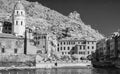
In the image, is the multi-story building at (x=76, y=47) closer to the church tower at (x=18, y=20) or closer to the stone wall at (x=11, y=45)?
the church tower at (x=18, y=20)

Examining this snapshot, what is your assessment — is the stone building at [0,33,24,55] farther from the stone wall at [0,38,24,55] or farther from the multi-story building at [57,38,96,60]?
the multi-story building at [57,38,96,60]

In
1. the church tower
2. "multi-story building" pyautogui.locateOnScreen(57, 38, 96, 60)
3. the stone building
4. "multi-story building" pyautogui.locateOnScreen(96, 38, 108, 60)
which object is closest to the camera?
the stone building

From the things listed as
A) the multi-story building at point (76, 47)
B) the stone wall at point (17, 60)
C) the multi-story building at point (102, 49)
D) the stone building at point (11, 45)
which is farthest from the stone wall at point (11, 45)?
the multi-story building at point (102, 49)

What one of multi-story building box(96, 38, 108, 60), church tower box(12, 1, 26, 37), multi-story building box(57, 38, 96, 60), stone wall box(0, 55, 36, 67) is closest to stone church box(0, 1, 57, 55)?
church tower box(12, 1, 26, 37)

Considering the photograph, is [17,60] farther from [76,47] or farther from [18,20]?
[76,47]

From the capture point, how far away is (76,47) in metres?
147

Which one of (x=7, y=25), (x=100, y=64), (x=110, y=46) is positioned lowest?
(x=100, y=64)

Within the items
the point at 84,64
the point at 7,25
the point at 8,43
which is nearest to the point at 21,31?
the point at 7,25

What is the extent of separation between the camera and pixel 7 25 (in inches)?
4961

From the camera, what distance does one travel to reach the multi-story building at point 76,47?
5728 inches

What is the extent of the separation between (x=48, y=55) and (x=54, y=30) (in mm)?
54787

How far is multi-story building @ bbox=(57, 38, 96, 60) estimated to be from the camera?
5728 inches

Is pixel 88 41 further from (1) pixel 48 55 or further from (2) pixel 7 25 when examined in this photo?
(2) pixel 7 25

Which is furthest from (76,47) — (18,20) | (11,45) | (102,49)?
(11,45)
